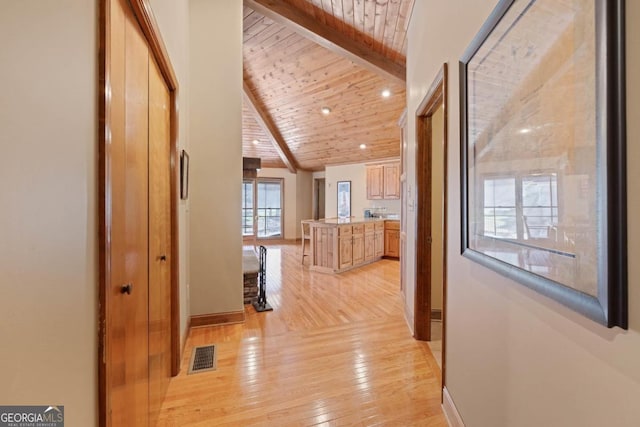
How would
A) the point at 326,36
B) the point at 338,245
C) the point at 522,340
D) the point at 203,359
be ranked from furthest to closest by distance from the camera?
the point at 338,245 < the point at 326,36 < the point at 203,359 < the point at 522,340

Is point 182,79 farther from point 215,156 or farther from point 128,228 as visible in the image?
point 128,228

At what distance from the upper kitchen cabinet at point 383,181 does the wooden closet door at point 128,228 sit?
20.1 feet

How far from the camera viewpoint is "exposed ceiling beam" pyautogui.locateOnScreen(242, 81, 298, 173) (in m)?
5.89

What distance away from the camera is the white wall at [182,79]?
1.93 m

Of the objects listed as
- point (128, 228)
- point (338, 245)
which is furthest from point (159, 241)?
point (338, 245)

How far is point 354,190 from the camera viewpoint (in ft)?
26.3

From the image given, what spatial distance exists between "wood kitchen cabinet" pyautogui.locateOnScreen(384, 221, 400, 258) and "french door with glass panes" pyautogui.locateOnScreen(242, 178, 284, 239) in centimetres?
403

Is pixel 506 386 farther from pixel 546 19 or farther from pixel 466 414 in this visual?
pixel 546 19

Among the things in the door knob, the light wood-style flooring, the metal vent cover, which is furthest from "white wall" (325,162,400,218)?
the door knob

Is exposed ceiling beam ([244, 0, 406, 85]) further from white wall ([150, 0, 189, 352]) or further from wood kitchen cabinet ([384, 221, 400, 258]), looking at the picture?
wood kitchen cabinet ([384, 221, 400, 258])

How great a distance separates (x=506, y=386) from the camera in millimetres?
1075

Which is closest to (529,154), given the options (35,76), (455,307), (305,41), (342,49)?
(455,307)

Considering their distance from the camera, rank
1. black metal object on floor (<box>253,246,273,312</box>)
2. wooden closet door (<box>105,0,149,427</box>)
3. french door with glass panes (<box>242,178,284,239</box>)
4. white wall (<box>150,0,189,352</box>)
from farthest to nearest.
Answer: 1. french door with glass panes (<box>242,178,284,239</box>)
2. black metal object on floor (<box>253,246,273,312</box>)
3. white wall (<box>150,0,189,352</box>)
4. wooden closet door (<box>105,0,149,427</box>)

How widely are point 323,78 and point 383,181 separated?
306 cm
